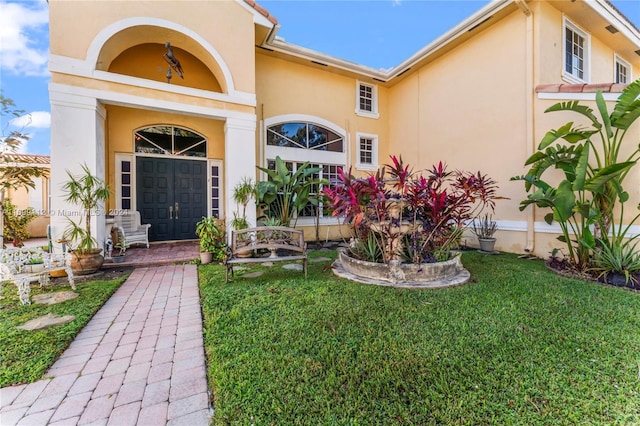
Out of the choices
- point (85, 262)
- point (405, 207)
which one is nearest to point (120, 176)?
point (85, 262)

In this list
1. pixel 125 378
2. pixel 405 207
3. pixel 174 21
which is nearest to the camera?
pixel 125 378

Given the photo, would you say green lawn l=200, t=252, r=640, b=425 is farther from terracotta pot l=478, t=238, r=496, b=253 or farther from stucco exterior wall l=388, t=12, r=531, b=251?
stucco exterior wall l=388, t=12, r=531, b=251

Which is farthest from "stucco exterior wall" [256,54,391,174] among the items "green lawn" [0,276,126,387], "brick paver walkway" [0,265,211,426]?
"brick paver walkway" [0,265,211,426]

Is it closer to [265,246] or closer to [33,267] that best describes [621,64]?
[265,246]

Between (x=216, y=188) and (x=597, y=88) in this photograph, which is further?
(x=216, y=188)

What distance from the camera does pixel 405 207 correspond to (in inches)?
176

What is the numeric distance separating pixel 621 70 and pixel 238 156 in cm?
1339

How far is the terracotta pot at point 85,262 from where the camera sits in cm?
492

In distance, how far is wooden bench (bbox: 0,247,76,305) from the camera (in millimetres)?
3580

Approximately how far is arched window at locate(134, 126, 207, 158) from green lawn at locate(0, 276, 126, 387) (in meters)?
4.65

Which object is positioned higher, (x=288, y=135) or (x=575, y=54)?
(x=575, y=54)

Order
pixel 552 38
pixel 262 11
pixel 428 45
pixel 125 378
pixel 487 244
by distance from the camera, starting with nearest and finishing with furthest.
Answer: pixel 125 378 → pixel 552 38 → pixel 262 11 → pixel 487 244 → pixel 428 45

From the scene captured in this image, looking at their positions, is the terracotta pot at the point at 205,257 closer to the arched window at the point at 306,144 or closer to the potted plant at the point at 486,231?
the arched window at the point at 306,144

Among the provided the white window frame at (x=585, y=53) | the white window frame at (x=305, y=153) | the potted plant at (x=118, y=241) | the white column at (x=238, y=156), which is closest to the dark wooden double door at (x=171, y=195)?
the potted plant at (x=118, y=241)
